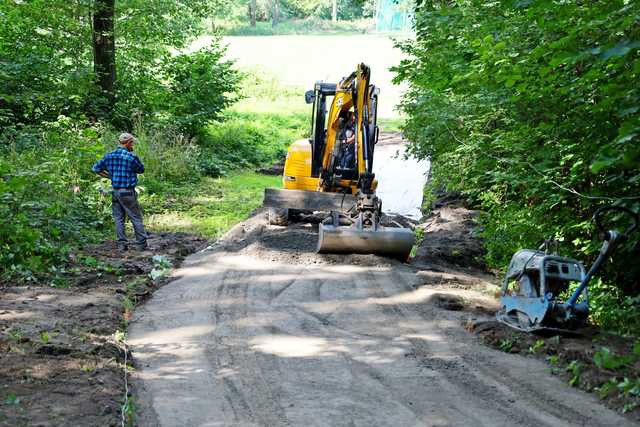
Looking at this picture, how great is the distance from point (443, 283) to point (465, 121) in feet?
12.7

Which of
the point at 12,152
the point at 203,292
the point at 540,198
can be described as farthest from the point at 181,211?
the point at 540,198

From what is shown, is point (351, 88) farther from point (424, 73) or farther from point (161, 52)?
point (161, 52)

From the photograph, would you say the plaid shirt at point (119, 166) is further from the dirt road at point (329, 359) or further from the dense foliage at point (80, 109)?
the dirt road at point (329, 359)

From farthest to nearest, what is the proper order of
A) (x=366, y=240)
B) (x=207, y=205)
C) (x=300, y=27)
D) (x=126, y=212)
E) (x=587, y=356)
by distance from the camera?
(x=300, y=27), (x=207, y=205), (x=126, y=212), (x=366, y=240), (x=587, y=356)

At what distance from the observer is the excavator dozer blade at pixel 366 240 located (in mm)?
12938

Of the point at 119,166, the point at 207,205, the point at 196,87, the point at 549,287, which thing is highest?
the point at 196,87

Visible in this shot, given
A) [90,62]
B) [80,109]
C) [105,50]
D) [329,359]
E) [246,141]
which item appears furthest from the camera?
[246,141]

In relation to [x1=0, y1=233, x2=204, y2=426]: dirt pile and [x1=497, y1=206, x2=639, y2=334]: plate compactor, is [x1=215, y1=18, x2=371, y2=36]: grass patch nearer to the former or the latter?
[x1=0, y1=233, x2=204, y2=426]: dirt pile

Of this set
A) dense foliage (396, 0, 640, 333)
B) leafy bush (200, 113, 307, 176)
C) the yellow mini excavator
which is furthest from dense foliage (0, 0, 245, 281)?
dense foliage (396, 0, 640, 333)

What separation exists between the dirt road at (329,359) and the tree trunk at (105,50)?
13058 millimetres

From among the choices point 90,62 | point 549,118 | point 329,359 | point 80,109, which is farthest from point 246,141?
point 329,359

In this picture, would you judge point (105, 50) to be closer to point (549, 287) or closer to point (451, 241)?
point (451, 241)

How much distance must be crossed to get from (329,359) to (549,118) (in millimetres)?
4746

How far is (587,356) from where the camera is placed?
24.7ft
